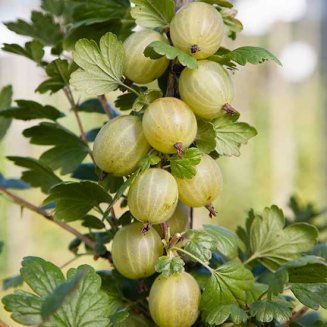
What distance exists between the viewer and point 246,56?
0.51m

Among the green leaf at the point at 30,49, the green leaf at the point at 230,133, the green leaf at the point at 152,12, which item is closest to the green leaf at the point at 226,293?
the green leaf at the point at 230,133

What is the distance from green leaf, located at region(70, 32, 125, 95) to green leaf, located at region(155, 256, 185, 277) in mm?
162

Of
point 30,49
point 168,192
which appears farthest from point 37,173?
point 168,192

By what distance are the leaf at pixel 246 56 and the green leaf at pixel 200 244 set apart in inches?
6.1

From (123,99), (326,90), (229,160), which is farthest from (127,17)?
(326,90)

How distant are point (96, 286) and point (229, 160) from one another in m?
6.12

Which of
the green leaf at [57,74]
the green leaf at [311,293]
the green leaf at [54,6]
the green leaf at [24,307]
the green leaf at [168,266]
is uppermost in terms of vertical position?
the green leaf at [54,6]

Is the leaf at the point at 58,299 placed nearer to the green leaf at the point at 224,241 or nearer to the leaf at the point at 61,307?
the leaf at the point at 61,307

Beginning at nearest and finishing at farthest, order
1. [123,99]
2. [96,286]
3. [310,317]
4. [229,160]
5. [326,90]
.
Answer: [96,286]
[123,99]
[310,317]
[229,160]
[326,90]

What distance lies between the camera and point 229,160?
654 centimetres

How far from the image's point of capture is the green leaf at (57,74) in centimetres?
63

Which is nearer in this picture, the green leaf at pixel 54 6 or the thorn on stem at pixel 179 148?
the thorn on stem at pixel 179 148

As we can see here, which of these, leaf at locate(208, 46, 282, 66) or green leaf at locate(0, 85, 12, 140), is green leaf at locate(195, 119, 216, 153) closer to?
leaf at locate(208, 46, 282, 66)

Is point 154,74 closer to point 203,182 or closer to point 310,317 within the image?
point 203,182
